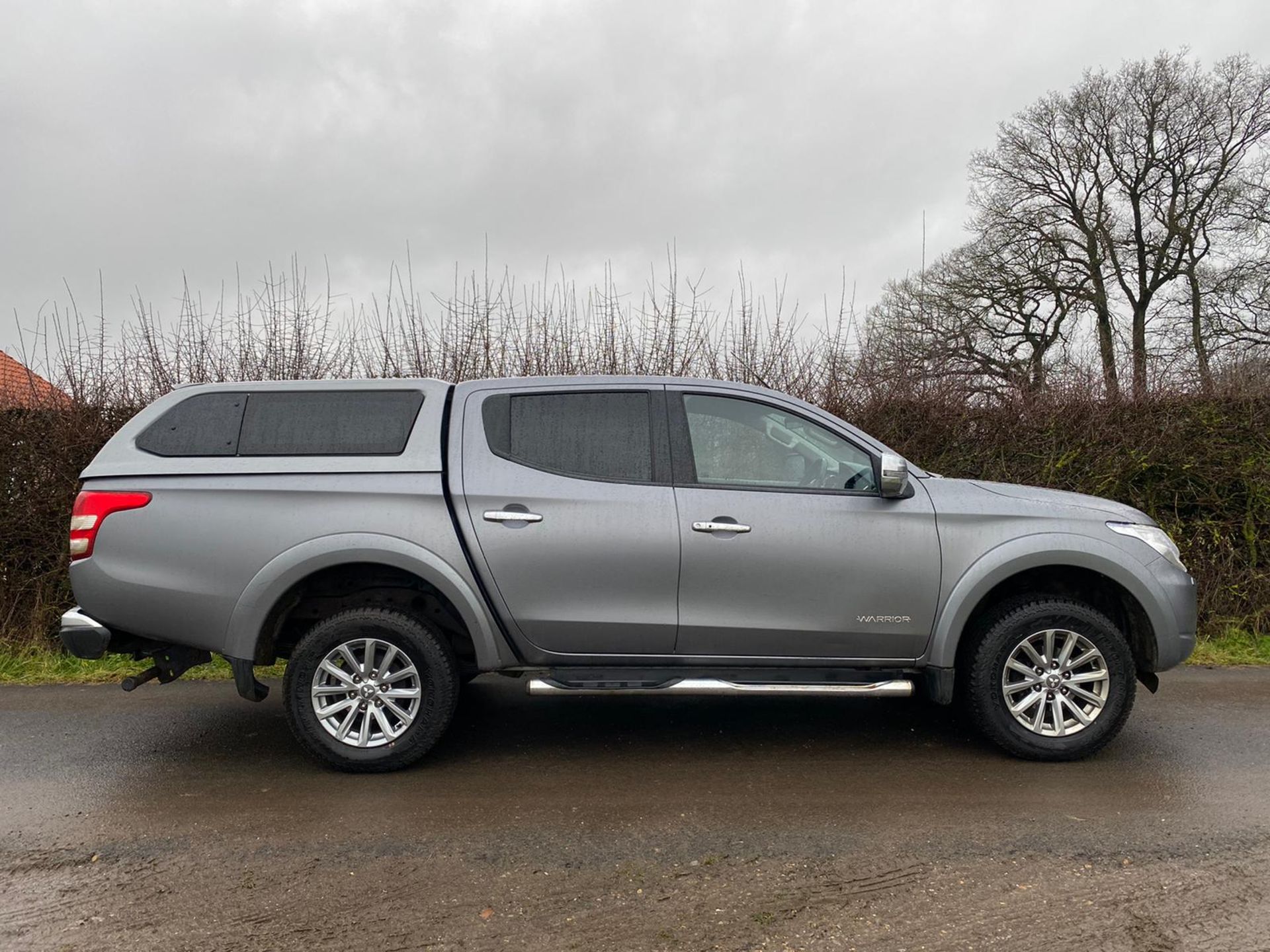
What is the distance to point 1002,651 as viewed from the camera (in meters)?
4.58

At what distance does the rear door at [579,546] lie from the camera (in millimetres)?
4500

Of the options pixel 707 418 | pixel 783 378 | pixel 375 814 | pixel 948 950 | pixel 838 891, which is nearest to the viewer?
pixel 948 950

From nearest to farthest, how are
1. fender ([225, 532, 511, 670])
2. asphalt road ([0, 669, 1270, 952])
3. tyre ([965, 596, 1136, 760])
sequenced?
1. asphalt road ([0, 669, 1270, 952])
2. fender ([225, 532, 511, 670])
3. tyre ([965, 596, 1136, 760])

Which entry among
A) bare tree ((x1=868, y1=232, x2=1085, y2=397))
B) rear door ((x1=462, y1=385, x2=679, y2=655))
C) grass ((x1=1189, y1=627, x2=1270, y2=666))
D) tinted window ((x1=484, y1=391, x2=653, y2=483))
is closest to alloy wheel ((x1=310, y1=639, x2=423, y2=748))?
rear door ((x1=462, y1=385, x2=679, y2=655))

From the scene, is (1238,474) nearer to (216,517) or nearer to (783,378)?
(783,378)

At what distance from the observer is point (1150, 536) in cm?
473

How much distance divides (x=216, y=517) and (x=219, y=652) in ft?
2.13

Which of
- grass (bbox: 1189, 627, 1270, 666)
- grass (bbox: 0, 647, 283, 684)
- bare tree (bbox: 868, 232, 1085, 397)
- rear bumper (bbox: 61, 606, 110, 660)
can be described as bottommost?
grass (bbox: 0, 647, 283, 684)

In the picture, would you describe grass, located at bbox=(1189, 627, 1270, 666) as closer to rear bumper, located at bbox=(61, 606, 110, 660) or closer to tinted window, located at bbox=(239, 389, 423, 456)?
tinted window, located at bbox=(239, 389, 423, 456)

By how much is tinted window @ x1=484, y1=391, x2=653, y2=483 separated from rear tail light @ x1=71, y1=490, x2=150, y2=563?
171cm

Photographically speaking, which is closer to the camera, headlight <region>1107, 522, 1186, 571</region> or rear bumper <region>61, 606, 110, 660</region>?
rear bumper <region>61, 606, 110, 660</region>

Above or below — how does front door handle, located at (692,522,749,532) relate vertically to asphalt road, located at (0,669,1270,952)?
above

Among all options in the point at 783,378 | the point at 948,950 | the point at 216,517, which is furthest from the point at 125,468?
the point at 783,378

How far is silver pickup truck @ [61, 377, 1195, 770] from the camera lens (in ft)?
14.8
